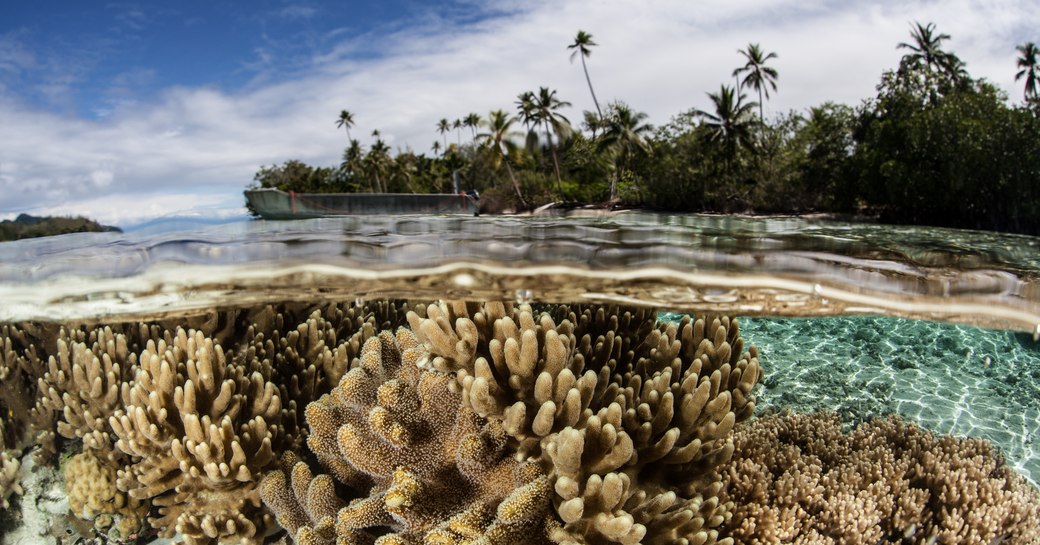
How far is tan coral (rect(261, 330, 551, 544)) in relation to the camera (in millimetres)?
3518

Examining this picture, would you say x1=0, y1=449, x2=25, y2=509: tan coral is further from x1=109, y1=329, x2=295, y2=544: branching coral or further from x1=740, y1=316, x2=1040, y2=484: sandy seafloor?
x1=740, y1=316, x2=1040, y2=484: sandy seafloor

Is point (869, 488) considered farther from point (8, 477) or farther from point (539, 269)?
point (8, 477)

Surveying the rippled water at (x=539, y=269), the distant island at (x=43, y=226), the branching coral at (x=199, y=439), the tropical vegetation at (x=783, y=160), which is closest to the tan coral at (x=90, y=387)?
the branching coral at (x=199, y=439)

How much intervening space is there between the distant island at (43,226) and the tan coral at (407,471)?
536 centimetres

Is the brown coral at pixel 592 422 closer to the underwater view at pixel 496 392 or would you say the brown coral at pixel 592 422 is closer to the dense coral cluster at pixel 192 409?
the underwater view at pixel 496 392

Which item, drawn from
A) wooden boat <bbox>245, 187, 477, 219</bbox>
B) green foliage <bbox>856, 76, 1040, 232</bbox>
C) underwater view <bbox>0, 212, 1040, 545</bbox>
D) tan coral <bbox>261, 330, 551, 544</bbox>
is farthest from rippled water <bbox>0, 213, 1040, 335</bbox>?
green foliage <bbox>856, 76, 1040, 232</bbox>

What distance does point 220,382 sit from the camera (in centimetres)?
508

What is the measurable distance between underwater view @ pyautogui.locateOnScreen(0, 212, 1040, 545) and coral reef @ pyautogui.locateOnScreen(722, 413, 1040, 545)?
3 cm

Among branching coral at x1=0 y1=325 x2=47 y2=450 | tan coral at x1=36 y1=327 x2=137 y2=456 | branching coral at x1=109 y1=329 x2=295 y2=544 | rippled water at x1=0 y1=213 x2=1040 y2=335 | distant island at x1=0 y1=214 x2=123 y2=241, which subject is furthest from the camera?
distant island at x1=0 y1=214 x2=123 y2=241

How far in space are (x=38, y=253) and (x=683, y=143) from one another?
46145mm

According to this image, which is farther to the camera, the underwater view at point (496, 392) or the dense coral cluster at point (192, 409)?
the dense coral cluster at point (192, 409)

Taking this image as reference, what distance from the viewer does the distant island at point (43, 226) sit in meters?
7.81

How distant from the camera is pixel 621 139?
5222 centimetres

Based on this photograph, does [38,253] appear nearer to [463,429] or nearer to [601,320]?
[463,429]
